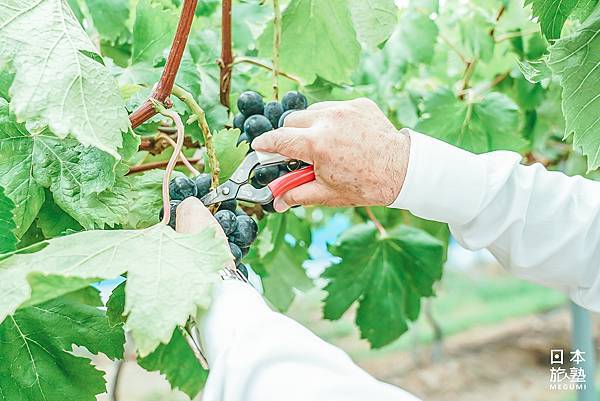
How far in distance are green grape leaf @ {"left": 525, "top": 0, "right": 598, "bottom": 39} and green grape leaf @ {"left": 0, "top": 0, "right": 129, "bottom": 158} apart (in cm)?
35

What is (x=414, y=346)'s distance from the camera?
3156 millimetres

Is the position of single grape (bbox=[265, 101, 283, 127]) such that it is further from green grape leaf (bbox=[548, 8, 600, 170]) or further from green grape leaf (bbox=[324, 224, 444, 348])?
green grape leaf (bbox=[324, 224, 444, 348])

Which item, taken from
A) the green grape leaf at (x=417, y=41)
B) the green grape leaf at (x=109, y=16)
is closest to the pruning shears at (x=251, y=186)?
the green grape leaf at (x=109, y=16)

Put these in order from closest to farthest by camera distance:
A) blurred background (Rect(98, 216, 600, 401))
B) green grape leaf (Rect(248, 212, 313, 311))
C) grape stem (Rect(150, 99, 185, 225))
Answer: grape stem (Rect(150, 99, 185, 225))
green grape leaf (Rect(248, 212, 313, 311))
blurred background (Rect(98, 216, 600, 401))

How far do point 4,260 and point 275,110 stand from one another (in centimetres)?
25

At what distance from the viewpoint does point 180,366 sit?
0.86 metres

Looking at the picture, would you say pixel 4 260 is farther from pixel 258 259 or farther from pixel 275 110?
pixel 258 259

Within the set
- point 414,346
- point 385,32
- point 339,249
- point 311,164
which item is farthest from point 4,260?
point 414,346

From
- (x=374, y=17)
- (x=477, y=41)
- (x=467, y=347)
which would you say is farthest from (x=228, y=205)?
(x=467, y=347)

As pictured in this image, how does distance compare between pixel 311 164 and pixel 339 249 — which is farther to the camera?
pixel 339 249

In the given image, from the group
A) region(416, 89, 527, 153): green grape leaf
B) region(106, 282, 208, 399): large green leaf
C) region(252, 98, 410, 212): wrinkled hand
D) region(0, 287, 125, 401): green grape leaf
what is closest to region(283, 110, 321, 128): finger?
region(252, 98, 410, 212): wrinkled hand

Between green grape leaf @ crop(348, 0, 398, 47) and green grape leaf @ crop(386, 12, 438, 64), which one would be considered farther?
green grape leaf @ crop(386, 12, 438, 64)

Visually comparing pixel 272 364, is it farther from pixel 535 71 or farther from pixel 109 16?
pixel 109 16

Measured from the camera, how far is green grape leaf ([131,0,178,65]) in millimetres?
780
